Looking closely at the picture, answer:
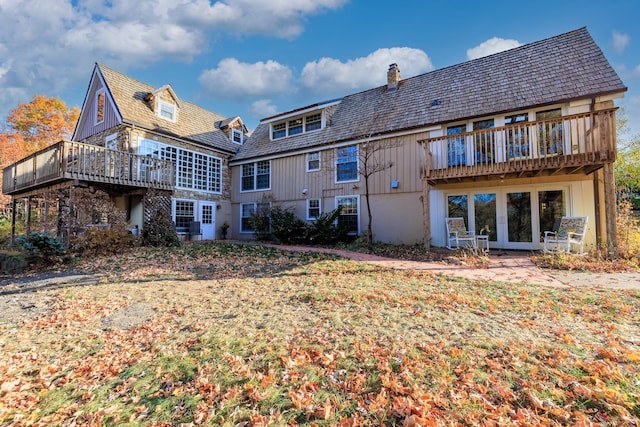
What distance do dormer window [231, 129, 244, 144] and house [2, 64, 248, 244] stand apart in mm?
282

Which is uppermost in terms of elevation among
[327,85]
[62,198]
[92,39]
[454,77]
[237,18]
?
[327,85]

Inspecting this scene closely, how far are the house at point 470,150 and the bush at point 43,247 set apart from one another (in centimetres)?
835

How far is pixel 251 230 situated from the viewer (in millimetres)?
15891

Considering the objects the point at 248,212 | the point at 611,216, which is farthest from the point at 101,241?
the point at 611,216

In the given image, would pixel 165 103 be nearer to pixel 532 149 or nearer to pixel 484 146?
pixel 484 146

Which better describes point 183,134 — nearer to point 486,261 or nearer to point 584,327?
point 486,261

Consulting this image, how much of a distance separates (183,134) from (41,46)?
20.9m

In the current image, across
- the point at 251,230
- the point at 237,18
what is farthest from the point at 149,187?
the point at 237,18

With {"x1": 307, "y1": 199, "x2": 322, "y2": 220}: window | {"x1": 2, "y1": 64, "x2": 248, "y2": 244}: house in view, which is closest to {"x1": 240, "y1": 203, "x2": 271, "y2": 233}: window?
{"x1": 2, "y1": 64, "x2": 248, "y2": 244}: house

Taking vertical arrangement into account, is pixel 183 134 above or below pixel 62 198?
above

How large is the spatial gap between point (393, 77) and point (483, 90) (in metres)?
4.58

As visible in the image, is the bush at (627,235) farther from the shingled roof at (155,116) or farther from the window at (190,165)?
the shingled roof at (155,116)

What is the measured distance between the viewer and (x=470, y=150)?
9516 millimetres

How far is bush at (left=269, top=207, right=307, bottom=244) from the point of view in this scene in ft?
41.7
